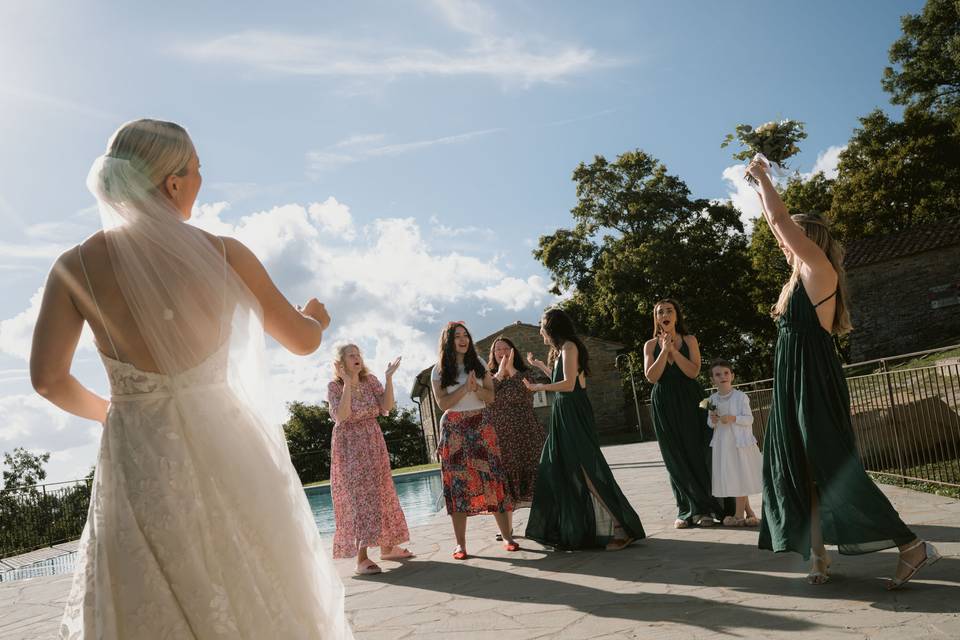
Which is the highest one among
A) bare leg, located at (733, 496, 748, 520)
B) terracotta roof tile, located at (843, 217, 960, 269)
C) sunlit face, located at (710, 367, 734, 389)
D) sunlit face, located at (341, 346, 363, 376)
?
terracotta roof tile, located at (843, 217, 960, 269)

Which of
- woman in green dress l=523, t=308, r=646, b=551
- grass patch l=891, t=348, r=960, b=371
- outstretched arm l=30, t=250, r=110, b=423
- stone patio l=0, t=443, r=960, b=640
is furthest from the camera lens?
grass patch l=891, t=348, r=960, b=371

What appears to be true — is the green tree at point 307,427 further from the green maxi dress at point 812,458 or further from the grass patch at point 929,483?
the green maxi dress at point 812,458

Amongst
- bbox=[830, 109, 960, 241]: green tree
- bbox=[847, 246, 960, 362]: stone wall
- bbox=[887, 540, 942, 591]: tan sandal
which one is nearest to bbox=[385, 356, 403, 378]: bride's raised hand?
bbox=[887, 540, 942, 591]: tan sandal

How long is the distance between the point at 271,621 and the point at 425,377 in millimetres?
33703

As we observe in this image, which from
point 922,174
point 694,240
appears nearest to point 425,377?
point 694,240

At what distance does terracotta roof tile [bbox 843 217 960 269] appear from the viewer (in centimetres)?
3015

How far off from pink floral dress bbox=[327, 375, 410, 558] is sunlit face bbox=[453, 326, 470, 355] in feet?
3.04

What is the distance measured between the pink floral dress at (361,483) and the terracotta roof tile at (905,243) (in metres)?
28.0

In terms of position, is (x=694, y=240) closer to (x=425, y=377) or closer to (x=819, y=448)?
(x=425, y=377)

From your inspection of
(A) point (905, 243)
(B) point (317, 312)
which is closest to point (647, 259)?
(A) point (905, 243)

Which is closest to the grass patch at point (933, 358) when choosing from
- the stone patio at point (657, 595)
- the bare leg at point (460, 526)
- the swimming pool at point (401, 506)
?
the swimming pool at point (401, 506)

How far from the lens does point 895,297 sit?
102 ft

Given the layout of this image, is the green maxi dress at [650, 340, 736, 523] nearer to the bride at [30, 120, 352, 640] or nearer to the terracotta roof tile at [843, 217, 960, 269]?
the bride at [30, 120, 352, 640]

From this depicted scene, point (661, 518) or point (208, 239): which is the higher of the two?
point (208, 239)
